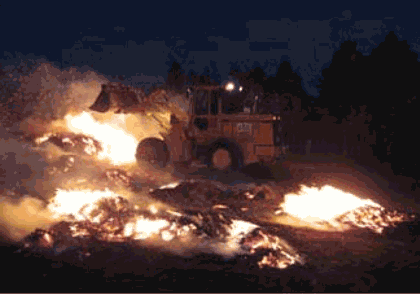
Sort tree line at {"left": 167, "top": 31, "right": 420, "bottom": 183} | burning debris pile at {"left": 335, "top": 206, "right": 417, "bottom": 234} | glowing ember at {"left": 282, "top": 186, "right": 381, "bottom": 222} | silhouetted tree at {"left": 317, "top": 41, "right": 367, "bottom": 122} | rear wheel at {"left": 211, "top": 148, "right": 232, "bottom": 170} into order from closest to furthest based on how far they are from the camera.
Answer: burning debris pile at {"left": 335, "top": 206, "right": 417, "bottom": 234}, glowing ember at {"left": 282, "top": 186, "right": 381, "bottom": 222}, rear wheel at {"left": 211, "top": 148, "right": 232, "bottom": 170}, tree line at {"left": 167, "top": 31, "right": 420, "bottom": 183}, silhouetted tree at {"left": 317, "top": 41, "right": 367, "bottom": 122}

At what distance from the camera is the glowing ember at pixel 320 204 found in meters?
9.88

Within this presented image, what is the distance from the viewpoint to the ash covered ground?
230 inches

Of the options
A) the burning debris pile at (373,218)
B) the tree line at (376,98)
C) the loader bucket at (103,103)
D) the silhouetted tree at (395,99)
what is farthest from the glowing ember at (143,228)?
the silhouetted tree at (395,99)

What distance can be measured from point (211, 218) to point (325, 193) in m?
4.53

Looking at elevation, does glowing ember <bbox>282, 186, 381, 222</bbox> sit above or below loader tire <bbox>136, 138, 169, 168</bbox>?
below

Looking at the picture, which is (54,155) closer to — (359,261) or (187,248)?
(187,248)

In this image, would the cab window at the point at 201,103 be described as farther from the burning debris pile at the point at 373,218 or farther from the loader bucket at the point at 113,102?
the burning debris pile at the point at 373,218

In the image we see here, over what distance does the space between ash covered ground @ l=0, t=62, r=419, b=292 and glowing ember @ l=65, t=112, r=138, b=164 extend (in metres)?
0.24

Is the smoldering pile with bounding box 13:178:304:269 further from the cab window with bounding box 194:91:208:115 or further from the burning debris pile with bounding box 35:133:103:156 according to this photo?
the burning debris pile with bounding box 35:133:103:156

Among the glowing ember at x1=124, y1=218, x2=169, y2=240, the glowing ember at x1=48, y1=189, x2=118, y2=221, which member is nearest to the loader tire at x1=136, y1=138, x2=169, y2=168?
the glowing ember at x1=48, y1=189, x2=118, y2=221

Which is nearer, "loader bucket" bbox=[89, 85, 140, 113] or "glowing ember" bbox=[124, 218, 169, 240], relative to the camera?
"glowing ember" bbox=[124, 218, 169, 240]

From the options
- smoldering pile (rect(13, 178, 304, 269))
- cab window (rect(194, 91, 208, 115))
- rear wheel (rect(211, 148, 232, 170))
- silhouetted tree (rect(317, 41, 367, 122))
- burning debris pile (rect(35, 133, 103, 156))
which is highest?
silhouetted tree (rect(317, 41, 367, 122))

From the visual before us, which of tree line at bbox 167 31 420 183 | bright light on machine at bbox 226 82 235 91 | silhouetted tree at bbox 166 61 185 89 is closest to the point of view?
bright light on machine at bbox 226 82 235 91

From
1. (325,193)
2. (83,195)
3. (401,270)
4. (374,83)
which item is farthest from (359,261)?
(374,83)
